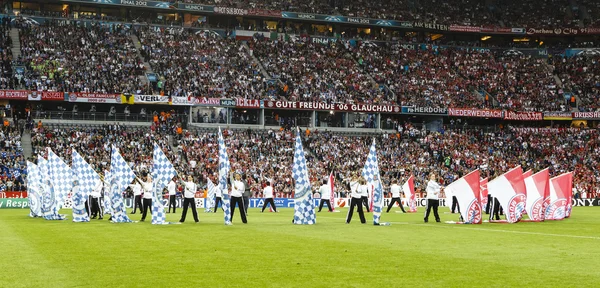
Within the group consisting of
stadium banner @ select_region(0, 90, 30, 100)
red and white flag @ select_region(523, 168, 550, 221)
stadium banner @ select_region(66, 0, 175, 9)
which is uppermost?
stadium banner @ select_region(66, 0, 175, 9)

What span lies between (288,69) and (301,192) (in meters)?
44.6

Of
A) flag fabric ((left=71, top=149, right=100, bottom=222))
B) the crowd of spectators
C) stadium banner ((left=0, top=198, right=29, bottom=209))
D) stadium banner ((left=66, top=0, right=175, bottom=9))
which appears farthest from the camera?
stadium banner ((left=66, top=0, right=175, bottom=9))

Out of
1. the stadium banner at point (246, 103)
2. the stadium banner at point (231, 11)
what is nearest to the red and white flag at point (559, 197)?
the stadium banner at point (246, 103)

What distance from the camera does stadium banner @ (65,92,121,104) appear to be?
193 feet

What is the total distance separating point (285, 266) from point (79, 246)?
650cm

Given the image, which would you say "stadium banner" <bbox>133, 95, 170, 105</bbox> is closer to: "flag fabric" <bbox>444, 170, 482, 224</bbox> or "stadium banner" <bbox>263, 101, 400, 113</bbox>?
"stadium banner" <bbox>263, 101, 400, 113</bbox>

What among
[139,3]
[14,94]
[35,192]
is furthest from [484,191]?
[139,3]

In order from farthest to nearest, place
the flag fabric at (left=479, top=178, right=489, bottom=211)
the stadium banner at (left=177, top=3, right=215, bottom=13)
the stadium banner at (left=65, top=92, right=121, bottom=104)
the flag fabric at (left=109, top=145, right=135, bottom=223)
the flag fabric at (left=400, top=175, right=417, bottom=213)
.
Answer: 1. the stadium banner at (left=177, top=3, right=215, bottom=13)
2. the stadium banner at (left=65, top=92, right=121, bottom=104)
3. the flag fabric at (left=400, top=175, right=417, bottom=213)
4. the flag fabric at (left=479, top=178, right=489, bottom=211)
5. the flag fabric at (left=109, top=145, right=135, bottom=223)

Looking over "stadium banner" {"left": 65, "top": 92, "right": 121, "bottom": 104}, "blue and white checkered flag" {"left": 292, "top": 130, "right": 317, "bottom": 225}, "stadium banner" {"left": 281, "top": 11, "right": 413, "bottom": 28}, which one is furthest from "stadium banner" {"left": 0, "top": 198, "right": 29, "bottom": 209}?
→ "stadium banner" {"left": 281, "top": 11, "right": 413, "bottom": 28}

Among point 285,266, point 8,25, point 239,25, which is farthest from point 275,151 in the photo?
point 285,266

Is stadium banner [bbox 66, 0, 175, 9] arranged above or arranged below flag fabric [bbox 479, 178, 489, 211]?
above

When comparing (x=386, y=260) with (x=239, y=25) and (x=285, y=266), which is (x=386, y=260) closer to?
(x=285, y=266)

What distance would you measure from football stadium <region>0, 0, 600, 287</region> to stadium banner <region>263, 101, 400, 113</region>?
16 centimetres

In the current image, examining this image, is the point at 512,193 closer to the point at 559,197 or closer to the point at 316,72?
the point at 559,197
